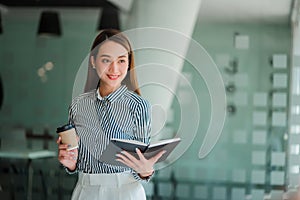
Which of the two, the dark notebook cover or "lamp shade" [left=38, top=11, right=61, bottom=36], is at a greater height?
"lamp shade" [left=38, top=11, right=61, bottom=36]

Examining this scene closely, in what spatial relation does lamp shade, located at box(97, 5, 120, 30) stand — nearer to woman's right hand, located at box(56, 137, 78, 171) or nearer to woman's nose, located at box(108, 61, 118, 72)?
woman's nose, located at box(108, 61, 118, 72)

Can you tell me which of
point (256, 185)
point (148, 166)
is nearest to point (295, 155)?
point (256, 185)

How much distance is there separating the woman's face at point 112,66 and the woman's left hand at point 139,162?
419 mm

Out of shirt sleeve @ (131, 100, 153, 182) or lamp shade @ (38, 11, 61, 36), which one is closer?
shirt sleeve @ (131, 100, 153, 182)

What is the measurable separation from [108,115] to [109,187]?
1.70 feet

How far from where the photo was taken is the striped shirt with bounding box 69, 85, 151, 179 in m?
3.20

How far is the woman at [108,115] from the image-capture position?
307 cm

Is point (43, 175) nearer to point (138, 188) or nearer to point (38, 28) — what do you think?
point (38, 28)

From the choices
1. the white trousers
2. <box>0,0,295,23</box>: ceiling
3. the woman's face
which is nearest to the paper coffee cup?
the white trousers

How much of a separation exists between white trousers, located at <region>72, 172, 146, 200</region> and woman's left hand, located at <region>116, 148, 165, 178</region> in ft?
0.17

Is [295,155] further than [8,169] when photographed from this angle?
No

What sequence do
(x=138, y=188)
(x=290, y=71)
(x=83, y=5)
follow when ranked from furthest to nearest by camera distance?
(x=83, y=5), (x=290, y=71), (x=138, y=188)

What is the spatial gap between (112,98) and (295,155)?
1559 mm

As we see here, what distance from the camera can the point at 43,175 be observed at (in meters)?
4.62
